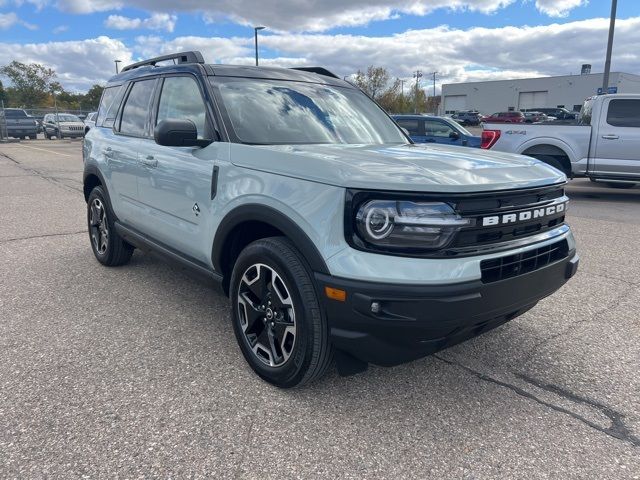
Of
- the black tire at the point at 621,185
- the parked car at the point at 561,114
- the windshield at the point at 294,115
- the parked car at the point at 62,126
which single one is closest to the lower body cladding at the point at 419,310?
the windshield at the point at 294,115

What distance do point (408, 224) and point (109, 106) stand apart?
13.1 feet

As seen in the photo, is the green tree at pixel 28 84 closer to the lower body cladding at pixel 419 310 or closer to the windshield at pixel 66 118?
the windshield at pixel 66 118

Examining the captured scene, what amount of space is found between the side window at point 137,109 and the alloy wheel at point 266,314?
1980 millimetres

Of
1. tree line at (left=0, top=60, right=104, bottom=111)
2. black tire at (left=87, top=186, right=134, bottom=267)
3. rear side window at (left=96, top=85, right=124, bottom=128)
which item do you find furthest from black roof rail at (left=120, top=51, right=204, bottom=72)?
tree line at (left=0, top=60, right=104, bottom=111)

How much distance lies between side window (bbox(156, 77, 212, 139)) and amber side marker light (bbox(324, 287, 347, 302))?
1472 millimetres

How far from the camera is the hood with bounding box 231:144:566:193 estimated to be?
7.52 ft

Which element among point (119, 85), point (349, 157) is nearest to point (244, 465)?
point (349, 157)

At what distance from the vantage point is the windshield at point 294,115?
3.24 m

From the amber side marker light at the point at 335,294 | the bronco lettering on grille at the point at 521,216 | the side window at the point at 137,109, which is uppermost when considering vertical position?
the side window at the point at 137,109

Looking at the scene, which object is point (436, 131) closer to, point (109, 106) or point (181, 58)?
point (109, 106)

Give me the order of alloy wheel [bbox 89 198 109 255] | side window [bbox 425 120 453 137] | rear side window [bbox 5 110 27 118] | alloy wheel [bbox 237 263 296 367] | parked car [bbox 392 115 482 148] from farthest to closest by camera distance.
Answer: rear side window [bbox 5 110 27 118] < side window [bbox 425 120 453 137] < parked car [bbox 392 115 482 148] < alloy wheel [bbox 89 198 109 255] < alloy wheel [bbox 237 263 296 367]

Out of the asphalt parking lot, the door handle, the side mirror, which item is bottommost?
the asphalt parking lot

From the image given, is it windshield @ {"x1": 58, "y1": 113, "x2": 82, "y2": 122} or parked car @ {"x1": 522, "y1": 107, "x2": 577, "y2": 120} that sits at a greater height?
parked car @ {"x1": 522, "y1": 107, "x2": 577, "y2": 120}

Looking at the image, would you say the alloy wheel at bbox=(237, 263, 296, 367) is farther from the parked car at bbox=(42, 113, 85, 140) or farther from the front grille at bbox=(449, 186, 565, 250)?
the parked car at bbox=(42, 113, 85, 140)
